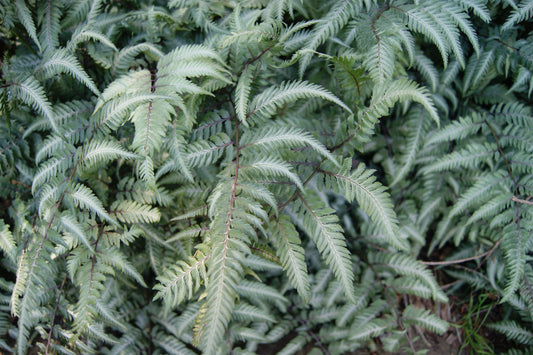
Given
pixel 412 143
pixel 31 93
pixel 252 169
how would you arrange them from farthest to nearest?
pixel 412 143 < pixel 31 93 < pixel 252 169

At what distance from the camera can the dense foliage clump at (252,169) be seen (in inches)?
67.7

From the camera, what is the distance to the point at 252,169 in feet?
5.70

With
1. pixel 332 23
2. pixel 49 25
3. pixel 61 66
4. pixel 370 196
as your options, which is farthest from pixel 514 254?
pixel 49 25

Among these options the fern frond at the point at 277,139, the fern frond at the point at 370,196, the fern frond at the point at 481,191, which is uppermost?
the fern frond at the point at 277,139

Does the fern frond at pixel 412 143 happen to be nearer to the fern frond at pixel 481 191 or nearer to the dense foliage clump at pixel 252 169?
the dense foliage clump at pixel 252 169

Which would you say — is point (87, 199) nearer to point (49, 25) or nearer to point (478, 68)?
point (49, 25)

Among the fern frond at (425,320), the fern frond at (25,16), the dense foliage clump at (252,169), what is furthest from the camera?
the fern frond at (425,320)

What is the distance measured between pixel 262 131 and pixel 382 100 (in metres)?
0.63

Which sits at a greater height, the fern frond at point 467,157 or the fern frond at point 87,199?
the fern frond at point 467,157

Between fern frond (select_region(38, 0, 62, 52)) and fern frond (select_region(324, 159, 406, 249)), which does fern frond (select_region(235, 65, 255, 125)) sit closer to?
fern frond (select_region(324, 159, 406, 249))

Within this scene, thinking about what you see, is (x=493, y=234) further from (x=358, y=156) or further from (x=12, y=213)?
(x=12, y=213)

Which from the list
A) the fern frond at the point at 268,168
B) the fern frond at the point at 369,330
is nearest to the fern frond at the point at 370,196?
the fern frond at the point at 268,168

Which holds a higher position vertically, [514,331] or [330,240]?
[330,240]

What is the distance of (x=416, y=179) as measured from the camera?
8.57 ft
